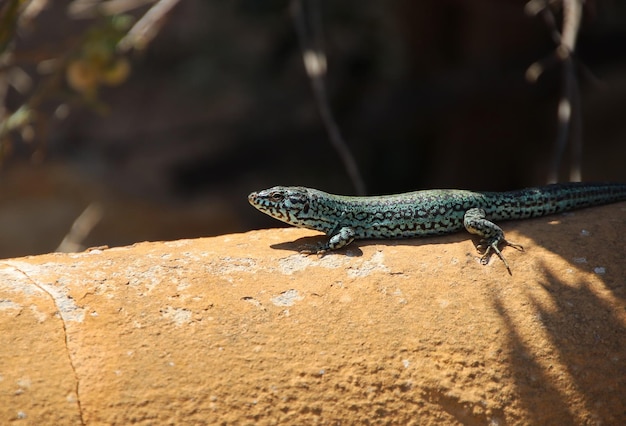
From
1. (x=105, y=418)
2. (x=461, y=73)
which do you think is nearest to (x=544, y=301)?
Result: (x=105, y=418)

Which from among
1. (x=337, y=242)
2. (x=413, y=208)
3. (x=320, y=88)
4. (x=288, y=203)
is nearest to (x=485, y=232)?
(x=413, y=208)

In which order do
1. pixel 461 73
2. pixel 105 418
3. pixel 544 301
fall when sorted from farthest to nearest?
pixel 461 73 → pixel 544 301 → pixel 105 418

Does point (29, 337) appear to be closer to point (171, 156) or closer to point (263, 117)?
point (263, 117)

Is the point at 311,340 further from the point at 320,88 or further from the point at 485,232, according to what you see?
the point at 320,88

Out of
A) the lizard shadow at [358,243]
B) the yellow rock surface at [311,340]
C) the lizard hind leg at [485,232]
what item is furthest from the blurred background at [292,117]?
the lizard hind leg at [485,232]

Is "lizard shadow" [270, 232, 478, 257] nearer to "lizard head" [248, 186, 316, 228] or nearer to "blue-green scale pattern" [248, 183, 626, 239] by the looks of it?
"blue-green scale pattern" [248, 183, 626, 239]

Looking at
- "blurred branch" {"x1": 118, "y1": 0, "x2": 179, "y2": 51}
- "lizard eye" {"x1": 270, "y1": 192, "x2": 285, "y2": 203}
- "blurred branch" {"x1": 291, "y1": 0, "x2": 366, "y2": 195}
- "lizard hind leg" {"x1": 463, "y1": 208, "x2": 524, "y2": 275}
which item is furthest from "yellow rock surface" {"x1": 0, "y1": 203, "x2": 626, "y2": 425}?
"blurred branch" {"x1": 118, "y1": 0, "x2": 179, "y2": 51}
